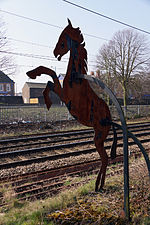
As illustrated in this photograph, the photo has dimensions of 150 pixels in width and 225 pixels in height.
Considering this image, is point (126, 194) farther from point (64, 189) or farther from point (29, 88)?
point (29, 88)

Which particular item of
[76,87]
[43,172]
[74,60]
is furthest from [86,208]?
[43,172]

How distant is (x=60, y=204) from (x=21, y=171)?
3.08m

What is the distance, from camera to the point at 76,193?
15.4 feet

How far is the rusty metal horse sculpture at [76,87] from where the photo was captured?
4008 millimetres

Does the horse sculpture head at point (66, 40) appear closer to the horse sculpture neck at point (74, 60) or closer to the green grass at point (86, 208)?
the horse sculpture neck at point (74, 60)

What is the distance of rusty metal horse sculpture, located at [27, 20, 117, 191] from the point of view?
158 inches

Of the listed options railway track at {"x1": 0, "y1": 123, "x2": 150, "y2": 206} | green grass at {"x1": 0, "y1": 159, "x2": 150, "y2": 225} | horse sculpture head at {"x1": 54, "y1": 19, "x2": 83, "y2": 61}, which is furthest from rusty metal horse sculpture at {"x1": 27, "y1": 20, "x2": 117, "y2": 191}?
railway track at {"x1": 0, "y1": 123, "x2": 150, "y2": 206}

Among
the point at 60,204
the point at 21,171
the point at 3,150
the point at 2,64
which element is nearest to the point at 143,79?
the point at 2,64

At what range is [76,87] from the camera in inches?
162

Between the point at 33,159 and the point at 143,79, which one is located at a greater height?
the point at 143,79

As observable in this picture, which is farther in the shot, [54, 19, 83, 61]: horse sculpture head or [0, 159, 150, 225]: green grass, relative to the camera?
[54, 19, 83, 61]: horse sculpture head

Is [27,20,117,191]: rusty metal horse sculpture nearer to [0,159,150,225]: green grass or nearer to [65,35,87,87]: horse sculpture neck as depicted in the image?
[65,35,87,87]: horse sculpture neck

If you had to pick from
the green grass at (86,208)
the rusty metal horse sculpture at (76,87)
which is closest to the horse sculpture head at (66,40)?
the rusty metal horse sculpture at (76,87)

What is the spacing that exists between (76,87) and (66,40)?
885 millimetres
